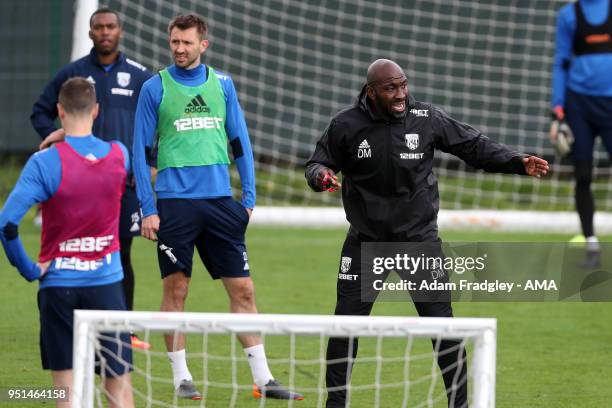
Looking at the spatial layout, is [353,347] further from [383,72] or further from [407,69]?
[407,69]

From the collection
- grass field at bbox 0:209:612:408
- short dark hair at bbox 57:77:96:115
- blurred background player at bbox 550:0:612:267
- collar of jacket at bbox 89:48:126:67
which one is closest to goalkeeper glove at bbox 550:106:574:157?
blurred background player at bbox 550:0:612:267

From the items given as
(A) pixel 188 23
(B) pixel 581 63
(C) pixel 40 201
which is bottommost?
(C) pixel 40 201

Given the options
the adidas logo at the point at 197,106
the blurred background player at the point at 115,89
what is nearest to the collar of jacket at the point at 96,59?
Result: the blurred background player at the point at 115,89

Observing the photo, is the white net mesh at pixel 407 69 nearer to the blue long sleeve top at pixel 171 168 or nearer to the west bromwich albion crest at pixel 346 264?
the blue long sleeve top at pixel 171 168

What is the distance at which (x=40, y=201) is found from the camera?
493 cm

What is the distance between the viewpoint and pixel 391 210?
592 cm

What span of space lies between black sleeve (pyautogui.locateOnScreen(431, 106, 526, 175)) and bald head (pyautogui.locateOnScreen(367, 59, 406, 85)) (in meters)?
0.35

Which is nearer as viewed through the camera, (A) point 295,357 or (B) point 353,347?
(B) point 353,347

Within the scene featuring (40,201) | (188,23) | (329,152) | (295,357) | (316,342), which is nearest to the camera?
(40,201)

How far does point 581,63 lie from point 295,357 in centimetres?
405

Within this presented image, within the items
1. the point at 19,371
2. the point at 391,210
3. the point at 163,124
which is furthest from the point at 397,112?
the point at 19,371

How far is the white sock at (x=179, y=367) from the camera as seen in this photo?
6.47 m

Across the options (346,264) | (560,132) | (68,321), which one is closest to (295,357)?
(346,264)

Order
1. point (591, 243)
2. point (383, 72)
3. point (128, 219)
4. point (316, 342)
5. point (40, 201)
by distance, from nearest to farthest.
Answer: point (40, 201) < point (383, 72) < point (128, 219) < point (316, 342) < point (591, 243)
